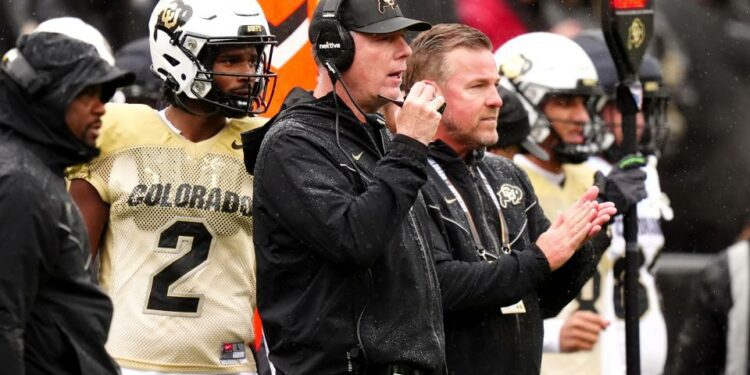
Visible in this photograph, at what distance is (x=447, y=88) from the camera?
6.14m

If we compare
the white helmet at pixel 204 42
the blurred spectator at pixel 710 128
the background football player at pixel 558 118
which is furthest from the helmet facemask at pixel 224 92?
the blurred spectator at pixel 710 128

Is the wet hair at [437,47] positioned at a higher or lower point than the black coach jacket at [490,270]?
higher

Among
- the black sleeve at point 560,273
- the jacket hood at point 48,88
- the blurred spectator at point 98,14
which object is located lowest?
the blurred spectator at point 98,14

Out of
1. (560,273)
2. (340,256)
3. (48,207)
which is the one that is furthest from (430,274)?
(48,207)

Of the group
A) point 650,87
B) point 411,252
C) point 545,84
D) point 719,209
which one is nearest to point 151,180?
point 411,252

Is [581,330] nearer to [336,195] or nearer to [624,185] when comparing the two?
[624,185]

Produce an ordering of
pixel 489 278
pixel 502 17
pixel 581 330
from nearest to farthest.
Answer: pixel 489 278 → pixel 581 330 → pixel 502 17

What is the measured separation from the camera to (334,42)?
5.48 meters

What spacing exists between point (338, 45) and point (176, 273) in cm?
93

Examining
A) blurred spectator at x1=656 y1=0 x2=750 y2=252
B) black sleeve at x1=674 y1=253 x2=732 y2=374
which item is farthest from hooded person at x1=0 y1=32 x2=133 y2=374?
blurred spectator at x1=656 y1=0 x2=750 y2=252

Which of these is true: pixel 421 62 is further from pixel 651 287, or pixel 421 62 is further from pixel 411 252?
pixel 651 287

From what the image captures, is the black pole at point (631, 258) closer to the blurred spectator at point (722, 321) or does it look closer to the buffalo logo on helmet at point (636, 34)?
the buffalo logo on helmet at point (636, 34)

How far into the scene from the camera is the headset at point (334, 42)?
18.0 ft

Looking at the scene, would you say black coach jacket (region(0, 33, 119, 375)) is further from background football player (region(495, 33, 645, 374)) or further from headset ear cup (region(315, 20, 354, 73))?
background football player (region(495, 33, 645, 374))
